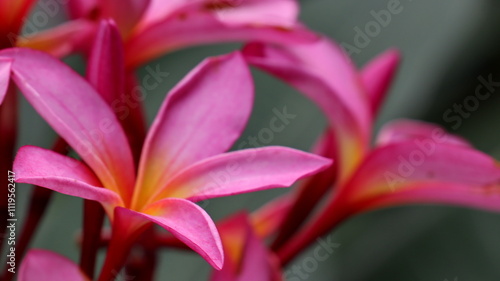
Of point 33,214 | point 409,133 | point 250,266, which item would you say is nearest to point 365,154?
point 409,133

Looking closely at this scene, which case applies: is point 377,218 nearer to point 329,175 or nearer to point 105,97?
point 329,175

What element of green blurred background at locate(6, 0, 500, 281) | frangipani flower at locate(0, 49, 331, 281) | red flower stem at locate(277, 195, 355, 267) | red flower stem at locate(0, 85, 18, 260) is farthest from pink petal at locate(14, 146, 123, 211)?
green blurred background at locate(6, 0, 500, 281)

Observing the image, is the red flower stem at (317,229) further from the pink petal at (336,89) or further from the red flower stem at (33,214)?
the red flower stem at (33,214)

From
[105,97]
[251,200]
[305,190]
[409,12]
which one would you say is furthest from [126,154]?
[409,12]

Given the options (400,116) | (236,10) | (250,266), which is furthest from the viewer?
(400,116)

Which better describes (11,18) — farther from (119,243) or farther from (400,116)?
(400,116)

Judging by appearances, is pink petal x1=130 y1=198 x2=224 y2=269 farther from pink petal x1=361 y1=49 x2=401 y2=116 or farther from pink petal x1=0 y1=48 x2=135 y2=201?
pink petal x1=361 y1=49 x2=401 y2=116
